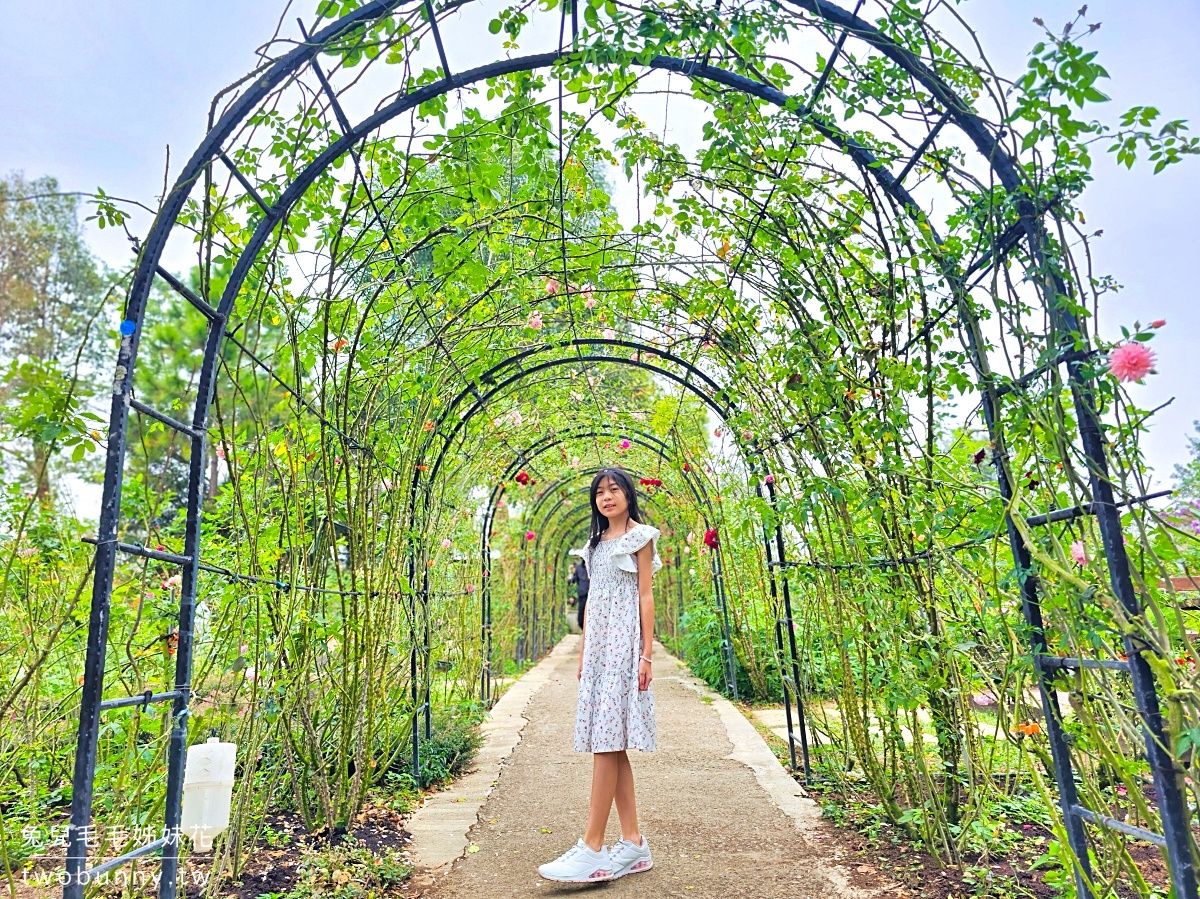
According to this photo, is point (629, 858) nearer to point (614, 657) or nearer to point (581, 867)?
point (581, 867)

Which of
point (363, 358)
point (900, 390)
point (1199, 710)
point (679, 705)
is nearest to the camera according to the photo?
point (1199, 710)

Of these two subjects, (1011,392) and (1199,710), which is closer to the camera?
(1199,710)

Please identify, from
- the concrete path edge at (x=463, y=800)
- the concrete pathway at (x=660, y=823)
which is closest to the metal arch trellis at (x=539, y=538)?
the concrete path edge at (x=463, y=800)

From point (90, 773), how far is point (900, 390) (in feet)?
7.68

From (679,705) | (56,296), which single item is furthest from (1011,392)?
(56,296)

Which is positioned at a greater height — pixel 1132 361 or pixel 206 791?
pixel 1132 361

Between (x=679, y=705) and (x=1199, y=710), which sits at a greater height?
(x=1199, y=710)

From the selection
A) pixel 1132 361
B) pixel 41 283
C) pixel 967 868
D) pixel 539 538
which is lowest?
pixel 967 868

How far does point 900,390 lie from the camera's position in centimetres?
252

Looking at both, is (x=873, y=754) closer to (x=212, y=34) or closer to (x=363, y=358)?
(x=363, y=358)

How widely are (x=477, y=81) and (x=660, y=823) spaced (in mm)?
2976

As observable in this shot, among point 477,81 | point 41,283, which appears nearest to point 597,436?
point 477,81

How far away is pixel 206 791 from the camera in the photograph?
201 centimetres

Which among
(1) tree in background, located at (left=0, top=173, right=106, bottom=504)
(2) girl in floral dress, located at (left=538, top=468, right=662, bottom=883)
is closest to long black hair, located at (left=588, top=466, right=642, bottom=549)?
(2) girl in floral dress, located at (left=538, top=468, right=662, bottom=883)
